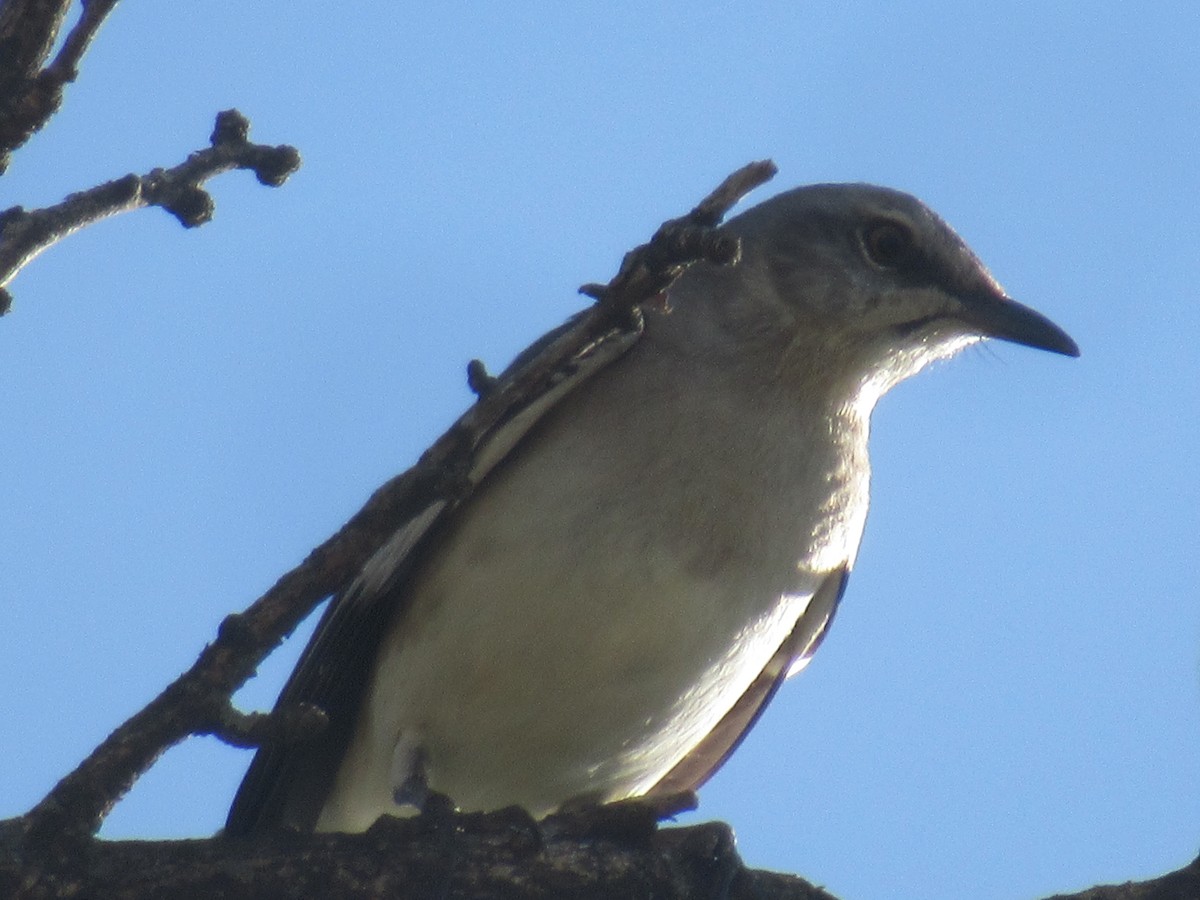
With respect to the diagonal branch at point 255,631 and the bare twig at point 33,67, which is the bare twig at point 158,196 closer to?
the bare twig at point 33,67

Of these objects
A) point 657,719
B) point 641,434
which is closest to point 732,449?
point 641,434

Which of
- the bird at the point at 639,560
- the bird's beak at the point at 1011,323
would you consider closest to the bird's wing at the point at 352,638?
the bird at the point at 639,560

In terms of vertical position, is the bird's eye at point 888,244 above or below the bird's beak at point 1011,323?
above

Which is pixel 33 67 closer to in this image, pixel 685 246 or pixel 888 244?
pixel 685 246

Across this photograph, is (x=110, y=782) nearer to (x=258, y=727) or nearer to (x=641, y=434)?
(x=258, y=727)

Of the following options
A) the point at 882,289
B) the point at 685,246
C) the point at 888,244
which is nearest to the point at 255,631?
the point at 685,246

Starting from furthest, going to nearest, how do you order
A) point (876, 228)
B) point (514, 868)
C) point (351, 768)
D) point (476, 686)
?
1. point (876, 228)
2. point (351, 768)
3. point (476, 686)
4. point (514, 868)

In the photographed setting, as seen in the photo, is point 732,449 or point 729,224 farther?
point 729,224
